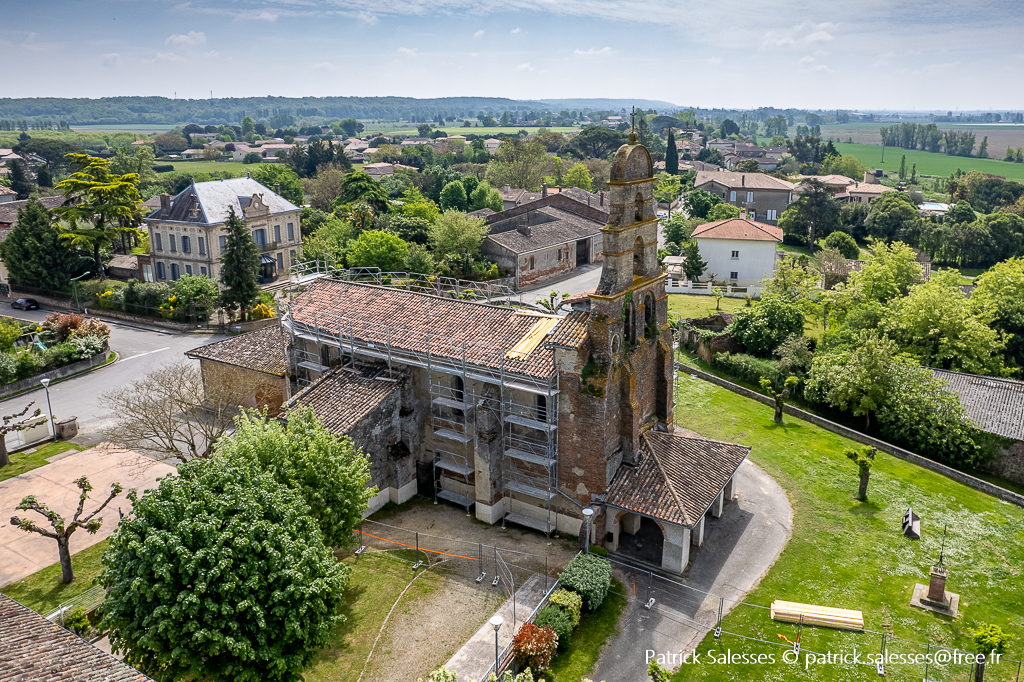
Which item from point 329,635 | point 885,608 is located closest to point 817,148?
point 885,608

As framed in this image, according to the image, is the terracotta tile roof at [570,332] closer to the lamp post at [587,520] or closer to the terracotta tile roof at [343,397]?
the lamp post at [587,520]

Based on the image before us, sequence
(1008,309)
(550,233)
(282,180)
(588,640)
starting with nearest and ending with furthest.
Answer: (588,640)
(1008,309)
(550,233)
(282,180)

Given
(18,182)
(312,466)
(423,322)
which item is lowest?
(312,466)

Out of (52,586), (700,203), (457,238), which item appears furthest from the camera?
(700,203)

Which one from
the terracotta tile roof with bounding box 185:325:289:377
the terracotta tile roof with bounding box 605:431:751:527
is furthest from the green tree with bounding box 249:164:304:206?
the terracotta tile roof with bounding box 605:431:751:527

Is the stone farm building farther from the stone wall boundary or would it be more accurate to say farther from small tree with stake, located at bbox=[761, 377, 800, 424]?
the stone wall boundary

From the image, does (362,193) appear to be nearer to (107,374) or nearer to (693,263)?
(693,263)

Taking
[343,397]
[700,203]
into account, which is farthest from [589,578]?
[700,203]
